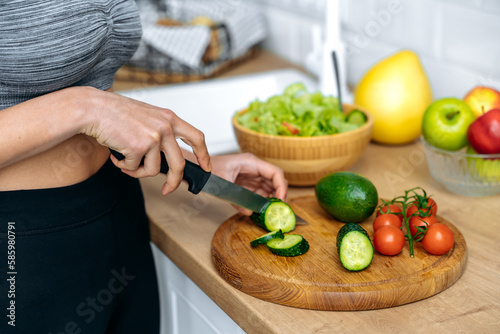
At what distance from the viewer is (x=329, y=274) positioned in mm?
821

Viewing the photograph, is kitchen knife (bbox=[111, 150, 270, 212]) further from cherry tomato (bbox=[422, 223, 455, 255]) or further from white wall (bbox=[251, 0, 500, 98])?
white wall (bbox=[251, 0, 500, 98])

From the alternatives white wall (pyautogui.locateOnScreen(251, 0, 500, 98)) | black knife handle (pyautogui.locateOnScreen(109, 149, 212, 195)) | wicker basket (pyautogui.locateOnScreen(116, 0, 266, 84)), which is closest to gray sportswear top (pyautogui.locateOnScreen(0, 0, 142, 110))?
black knife handle (pyautogui.locateOnScreen(109, 149, 212, 195))

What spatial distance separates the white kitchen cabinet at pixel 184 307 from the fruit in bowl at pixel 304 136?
0.29 meters

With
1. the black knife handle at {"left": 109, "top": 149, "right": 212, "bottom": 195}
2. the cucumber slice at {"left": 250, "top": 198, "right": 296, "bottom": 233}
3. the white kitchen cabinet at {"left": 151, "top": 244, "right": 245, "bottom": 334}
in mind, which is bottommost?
the white kitchen cabinet at {"left": 151, "top": 244, "right": 245, "bottom": 334}

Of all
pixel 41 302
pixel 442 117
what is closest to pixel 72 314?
pixel 41 302

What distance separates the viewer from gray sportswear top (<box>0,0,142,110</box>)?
782 mm

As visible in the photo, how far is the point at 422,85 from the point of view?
4.32 feet

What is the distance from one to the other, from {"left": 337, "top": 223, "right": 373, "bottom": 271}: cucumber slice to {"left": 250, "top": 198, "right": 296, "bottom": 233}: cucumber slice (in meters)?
0.13

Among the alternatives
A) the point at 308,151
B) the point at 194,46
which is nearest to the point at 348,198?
the point at 308,151

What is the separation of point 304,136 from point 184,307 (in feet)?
1.31

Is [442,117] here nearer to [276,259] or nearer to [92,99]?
[276,259]

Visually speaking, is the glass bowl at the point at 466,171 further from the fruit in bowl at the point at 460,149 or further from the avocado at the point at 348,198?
the avocado at the point at 348,198

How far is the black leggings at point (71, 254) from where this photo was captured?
2.79 feet

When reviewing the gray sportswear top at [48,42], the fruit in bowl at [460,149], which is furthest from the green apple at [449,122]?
the gray sportswear top at [48,42]
